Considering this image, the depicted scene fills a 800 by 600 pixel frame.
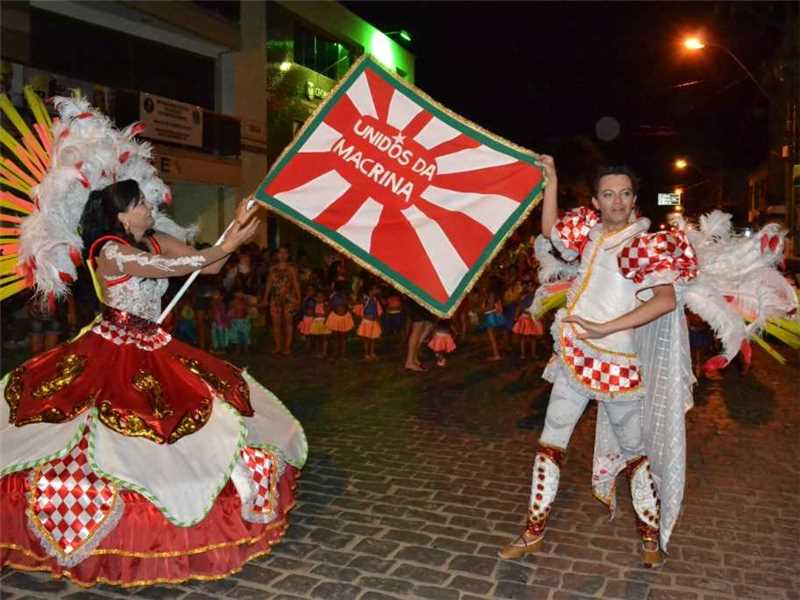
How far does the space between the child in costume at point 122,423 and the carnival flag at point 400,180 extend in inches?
18.1

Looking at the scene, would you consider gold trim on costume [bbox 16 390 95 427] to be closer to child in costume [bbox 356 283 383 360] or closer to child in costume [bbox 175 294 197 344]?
child in costume [bbox 356 283 383 360]

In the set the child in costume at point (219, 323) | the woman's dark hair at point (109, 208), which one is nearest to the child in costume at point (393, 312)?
the child in costume at point (219, 323)

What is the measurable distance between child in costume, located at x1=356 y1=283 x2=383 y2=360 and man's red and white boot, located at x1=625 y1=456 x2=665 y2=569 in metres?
7.23

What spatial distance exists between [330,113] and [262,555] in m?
2.35

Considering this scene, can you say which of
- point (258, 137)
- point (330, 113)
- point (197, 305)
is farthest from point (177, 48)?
point (330, 113)

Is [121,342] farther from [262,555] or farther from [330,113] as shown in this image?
[330,113]

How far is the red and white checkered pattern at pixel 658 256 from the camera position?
351 centimetres

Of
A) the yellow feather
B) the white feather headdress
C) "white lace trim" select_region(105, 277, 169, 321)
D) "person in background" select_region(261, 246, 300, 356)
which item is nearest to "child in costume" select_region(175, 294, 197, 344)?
→ "person in background" select_region(261, 246, 300, 356)

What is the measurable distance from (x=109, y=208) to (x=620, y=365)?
277cm

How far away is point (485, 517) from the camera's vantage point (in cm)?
446

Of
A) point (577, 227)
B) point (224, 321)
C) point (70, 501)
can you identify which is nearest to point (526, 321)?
point (224, 321)

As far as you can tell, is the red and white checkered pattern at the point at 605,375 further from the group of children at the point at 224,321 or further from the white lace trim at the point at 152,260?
the group of children at the point at 224,321

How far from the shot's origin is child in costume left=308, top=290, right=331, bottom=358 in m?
11.2

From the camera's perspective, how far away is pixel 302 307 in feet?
38.3
